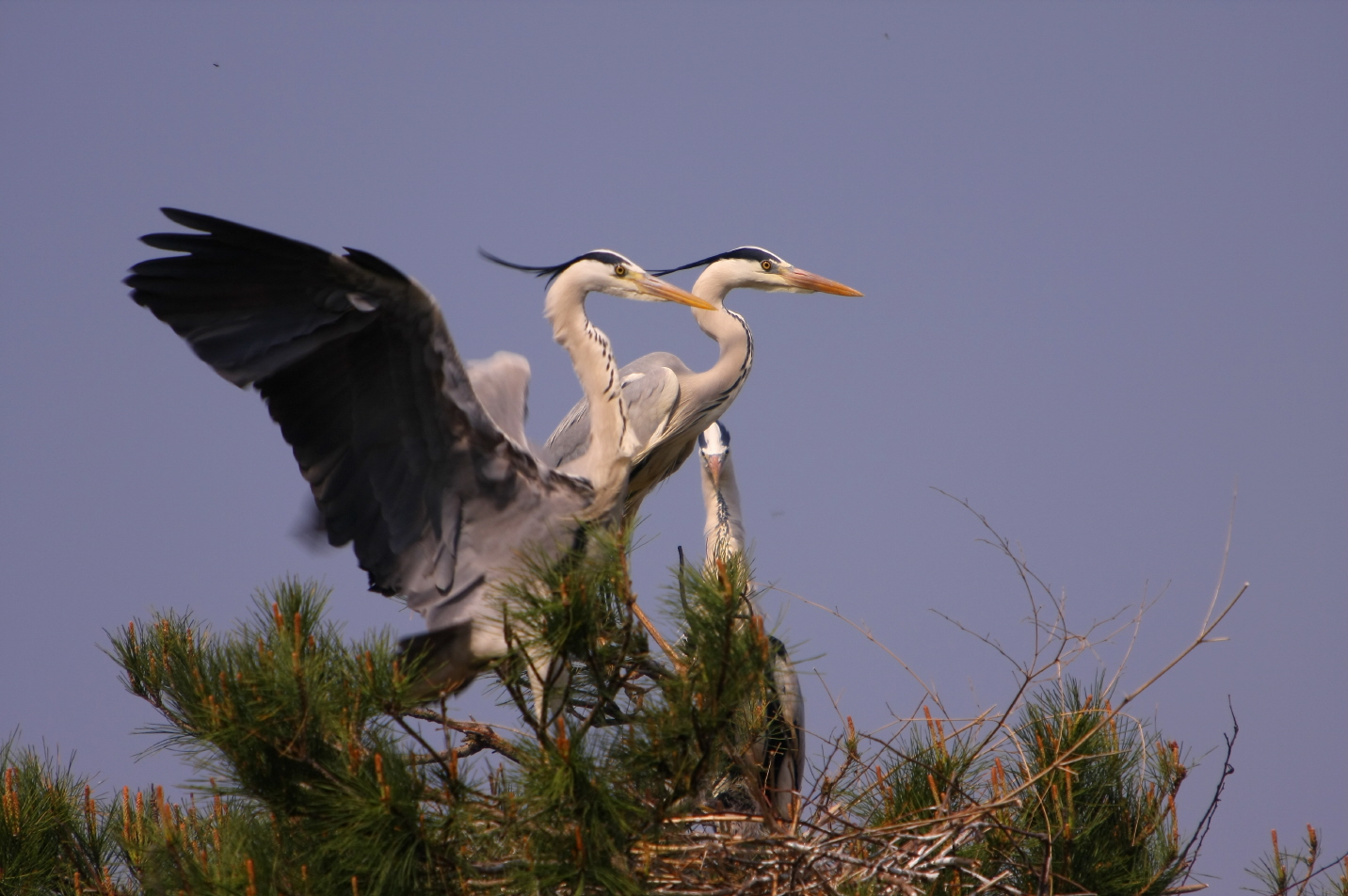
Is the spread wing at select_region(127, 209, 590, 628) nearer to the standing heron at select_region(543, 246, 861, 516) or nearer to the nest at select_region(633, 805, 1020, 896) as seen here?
the nest at select_region(633, 805, 1020, 896)

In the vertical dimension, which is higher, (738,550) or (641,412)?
(641,412)

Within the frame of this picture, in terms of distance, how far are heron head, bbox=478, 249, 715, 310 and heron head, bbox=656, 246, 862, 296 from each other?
50.8 inches

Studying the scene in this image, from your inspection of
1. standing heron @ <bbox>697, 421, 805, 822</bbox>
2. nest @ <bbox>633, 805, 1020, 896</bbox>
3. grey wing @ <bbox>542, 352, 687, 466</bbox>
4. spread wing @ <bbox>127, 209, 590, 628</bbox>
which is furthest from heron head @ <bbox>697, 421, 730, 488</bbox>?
nest @ <bbox>633, 805, 1020, 896</bbox>

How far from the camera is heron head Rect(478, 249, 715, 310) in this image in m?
3.62

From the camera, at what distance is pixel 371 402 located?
115 inches

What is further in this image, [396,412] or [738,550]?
[738,550]

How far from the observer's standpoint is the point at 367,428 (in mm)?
2953

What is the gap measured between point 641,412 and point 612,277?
1.19 m

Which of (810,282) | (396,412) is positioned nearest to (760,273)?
(810,282)

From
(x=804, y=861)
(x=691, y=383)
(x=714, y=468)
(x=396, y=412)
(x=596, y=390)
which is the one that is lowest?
(x=804, y=861)

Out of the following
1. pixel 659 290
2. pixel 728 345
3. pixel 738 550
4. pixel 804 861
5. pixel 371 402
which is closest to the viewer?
pixel 804 861

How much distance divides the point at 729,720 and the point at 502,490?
Result: 1305 mm

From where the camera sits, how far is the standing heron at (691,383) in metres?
4.79

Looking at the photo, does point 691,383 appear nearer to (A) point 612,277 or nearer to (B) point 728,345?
(B) point 728,345
